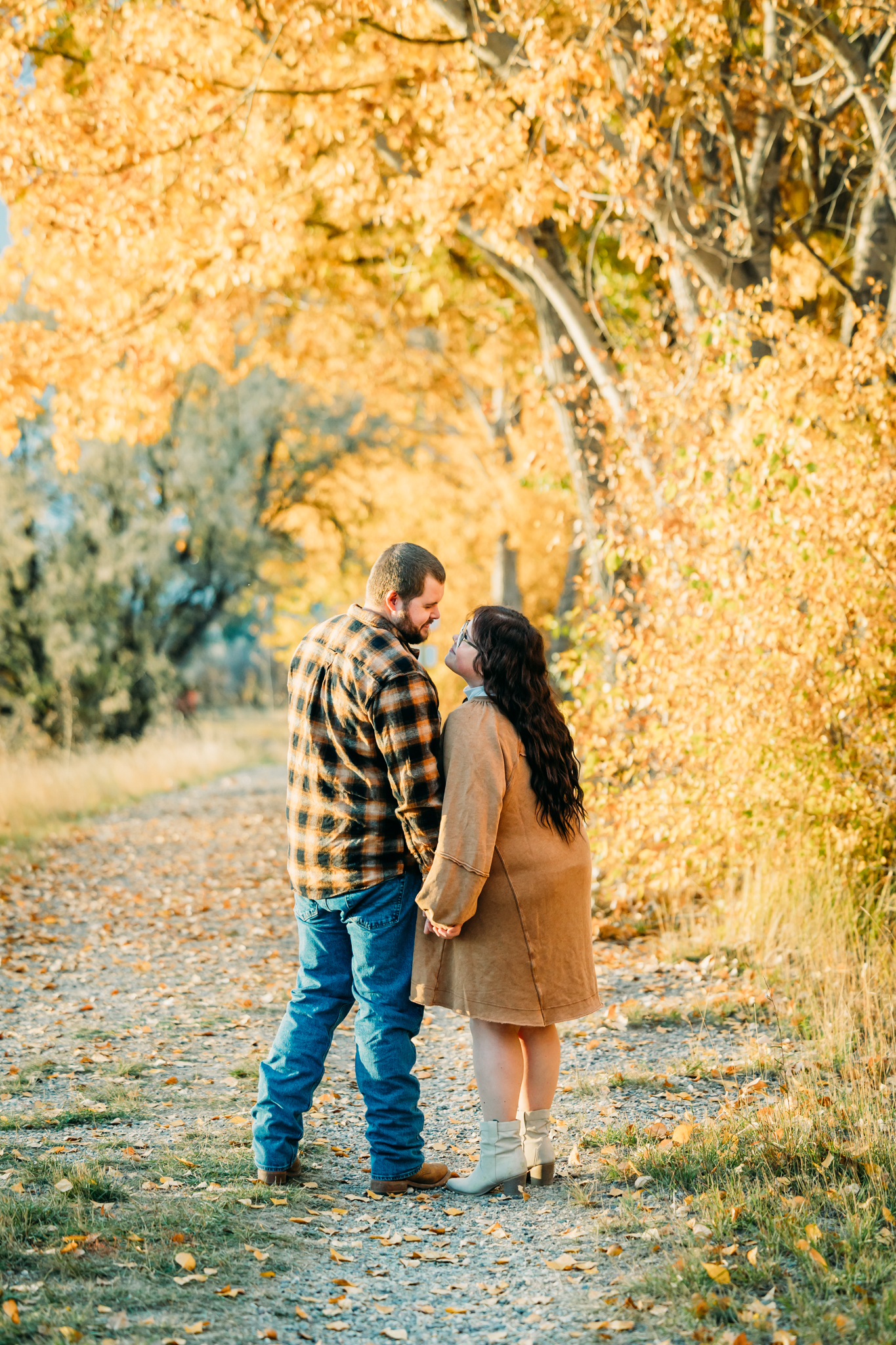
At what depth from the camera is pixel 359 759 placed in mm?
3695

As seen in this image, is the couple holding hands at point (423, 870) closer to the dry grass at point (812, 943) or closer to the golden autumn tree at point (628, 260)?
the dry grass at point (812, 943)

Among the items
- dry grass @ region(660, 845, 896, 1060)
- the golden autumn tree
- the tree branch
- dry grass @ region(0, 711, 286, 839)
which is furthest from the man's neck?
dry grass @ region(0, 711, 286, 839)

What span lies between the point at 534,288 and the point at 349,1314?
828 cm

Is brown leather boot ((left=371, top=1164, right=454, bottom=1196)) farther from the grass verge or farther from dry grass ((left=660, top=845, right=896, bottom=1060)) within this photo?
dry grass ((left=660, top=845, right=896, bottom=1060))

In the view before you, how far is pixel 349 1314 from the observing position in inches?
123

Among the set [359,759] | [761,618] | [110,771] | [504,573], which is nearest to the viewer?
[359,759]

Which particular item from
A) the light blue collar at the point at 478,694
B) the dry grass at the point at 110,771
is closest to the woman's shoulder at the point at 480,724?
the light blue collar at the point at 478,694

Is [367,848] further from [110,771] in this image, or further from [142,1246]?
[110,771]

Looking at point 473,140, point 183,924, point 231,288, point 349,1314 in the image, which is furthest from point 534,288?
point 349,1314

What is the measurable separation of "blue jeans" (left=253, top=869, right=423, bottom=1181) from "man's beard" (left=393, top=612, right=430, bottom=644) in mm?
750

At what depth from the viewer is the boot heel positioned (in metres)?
3.90

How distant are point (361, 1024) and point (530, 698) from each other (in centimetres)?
117

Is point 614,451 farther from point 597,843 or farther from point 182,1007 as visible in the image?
point 182,1007

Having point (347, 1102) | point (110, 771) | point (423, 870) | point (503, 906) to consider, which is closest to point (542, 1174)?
point (503, 906)
